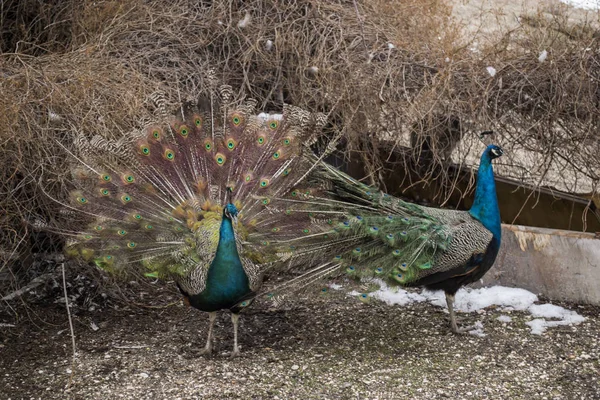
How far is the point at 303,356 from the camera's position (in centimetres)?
404

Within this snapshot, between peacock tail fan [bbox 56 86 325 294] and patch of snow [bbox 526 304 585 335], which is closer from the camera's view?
peacock tail fan [bbox 56 86 325 294]

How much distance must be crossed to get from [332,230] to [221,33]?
2.13m

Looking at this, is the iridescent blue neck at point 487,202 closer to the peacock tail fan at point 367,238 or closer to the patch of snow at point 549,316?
the peacock tail fan at point 367,238

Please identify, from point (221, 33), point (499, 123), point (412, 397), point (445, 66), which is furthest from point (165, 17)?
point (412, 397)

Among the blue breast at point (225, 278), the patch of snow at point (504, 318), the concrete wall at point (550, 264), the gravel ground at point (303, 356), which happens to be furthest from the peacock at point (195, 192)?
the concrete wall at point (550, 264)

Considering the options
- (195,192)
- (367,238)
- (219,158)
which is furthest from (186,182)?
(367,238)

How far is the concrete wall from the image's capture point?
183 inches

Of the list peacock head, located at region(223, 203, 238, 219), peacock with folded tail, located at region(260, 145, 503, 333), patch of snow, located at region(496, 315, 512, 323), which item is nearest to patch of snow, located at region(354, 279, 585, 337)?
patch of snow, located at region(496, 315, 512, 323)

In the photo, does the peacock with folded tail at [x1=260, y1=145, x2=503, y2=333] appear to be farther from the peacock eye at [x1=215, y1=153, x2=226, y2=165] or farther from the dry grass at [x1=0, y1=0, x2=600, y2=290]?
the dry grass at [x1=0, y1=0, x2=600, y2=290]

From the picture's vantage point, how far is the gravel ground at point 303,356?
3.64 meters

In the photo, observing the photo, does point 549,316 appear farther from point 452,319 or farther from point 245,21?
point 245,21

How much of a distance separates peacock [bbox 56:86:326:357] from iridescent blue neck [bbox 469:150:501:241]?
3.29 feet

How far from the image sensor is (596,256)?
15.1ft

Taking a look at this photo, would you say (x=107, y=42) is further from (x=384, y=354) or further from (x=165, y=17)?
(x=384, y=354)
